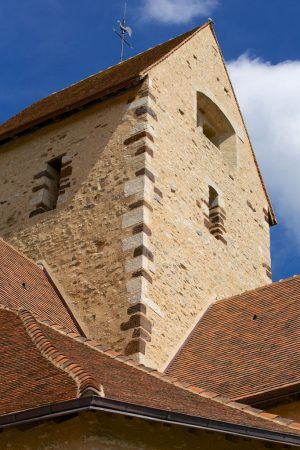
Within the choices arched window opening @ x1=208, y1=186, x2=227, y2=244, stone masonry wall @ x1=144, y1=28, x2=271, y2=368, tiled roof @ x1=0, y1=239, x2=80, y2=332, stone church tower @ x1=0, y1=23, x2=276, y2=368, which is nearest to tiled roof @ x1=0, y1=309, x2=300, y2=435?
tiled roof @ x1=0, y1=239, x2=80, y2=332

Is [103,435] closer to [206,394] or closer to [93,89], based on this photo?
[206,394]

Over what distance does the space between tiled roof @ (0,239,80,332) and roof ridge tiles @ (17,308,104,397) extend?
1.18 meters

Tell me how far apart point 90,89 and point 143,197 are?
3.36 meters

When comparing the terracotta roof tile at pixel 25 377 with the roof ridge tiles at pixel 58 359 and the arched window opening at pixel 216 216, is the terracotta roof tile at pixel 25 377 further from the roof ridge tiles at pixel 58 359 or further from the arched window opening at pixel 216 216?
the arched window opening at pixel 216 216

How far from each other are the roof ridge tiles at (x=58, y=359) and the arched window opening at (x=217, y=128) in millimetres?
7025

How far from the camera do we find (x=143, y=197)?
37.1 ft

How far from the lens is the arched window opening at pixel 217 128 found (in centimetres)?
1462

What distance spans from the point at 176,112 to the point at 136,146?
1.44 metres

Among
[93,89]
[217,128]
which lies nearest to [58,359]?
[93,89]

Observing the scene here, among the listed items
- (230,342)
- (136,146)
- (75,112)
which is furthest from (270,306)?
(75,112)


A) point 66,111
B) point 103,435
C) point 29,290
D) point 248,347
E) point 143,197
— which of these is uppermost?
point 66,111

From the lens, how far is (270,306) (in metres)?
Result: 10.7

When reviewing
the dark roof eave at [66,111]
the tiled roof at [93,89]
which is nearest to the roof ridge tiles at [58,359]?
the dark roof eave at [66,111]

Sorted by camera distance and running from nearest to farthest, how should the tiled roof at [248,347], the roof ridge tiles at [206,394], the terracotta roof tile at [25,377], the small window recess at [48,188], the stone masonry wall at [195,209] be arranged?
the terracotta roof tile at [25,377] < the roof ridge tiles at [206,394] < the tiled roof at [248,347] < the stone masonry wall at [195,209] < the small window recess at [48,188]
